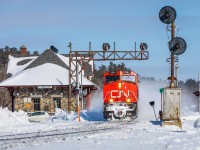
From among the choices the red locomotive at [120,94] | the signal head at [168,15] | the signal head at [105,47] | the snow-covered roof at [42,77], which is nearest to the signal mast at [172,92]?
the signal head at [168,15]

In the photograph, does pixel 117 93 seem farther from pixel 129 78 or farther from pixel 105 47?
pixel 105 47

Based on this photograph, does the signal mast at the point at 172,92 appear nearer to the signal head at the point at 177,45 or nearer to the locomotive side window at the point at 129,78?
the signal head at the point at 177,45

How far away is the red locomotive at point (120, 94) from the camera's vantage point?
1232 inches

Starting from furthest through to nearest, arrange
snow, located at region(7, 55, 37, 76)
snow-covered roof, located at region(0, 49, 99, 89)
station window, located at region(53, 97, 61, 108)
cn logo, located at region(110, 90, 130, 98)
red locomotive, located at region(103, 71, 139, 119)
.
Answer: snow, located at region(7, 55, 37, 76)
station window, located at region(53, 97, 61, 108)
snow-covered roof, located at region(0, 49, 99, 89)
cn logo, located at region(110, 90, 130, 98)
red locomotive, located at region(103, 71, 139, 119)

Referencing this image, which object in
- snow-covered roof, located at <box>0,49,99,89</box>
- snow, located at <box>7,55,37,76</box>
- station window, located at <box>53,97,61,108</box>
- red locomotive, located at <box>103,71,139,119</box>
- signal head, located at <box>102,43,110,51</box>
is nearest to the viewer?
red locomotive, located at <box>103,71,139,119</box>

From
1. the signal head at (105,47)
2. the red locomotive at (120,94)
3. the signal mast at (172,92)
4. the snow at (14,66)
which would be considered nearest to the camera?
the signal mast at (172,92)

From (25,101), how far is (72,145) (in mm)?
41027

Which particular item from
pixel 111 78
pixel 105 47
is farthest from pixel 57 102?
pixel 111 78

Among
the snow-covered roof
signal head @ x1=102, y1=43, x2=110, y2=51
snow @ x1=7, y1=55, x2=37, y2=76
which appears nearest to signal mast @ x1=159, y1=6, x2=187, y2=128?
signal head @ x1=102, y1=43, x2=110, y2=51

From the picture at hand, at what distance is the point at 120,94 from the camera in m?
31.7

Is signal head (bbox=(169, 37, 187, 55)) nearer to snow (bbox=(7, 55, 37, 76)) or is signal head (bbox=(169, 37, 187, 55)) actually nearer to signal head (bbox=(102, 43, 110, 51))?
signal head (bbox=(102, 43, 110, 51))

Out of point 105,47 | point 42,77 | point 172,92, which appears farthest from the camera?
point 42,77

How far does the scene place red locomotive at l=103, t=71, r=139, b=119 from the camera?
3130 cm

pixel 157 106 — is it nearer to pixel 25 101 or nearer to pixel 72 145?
pixel 25 101
